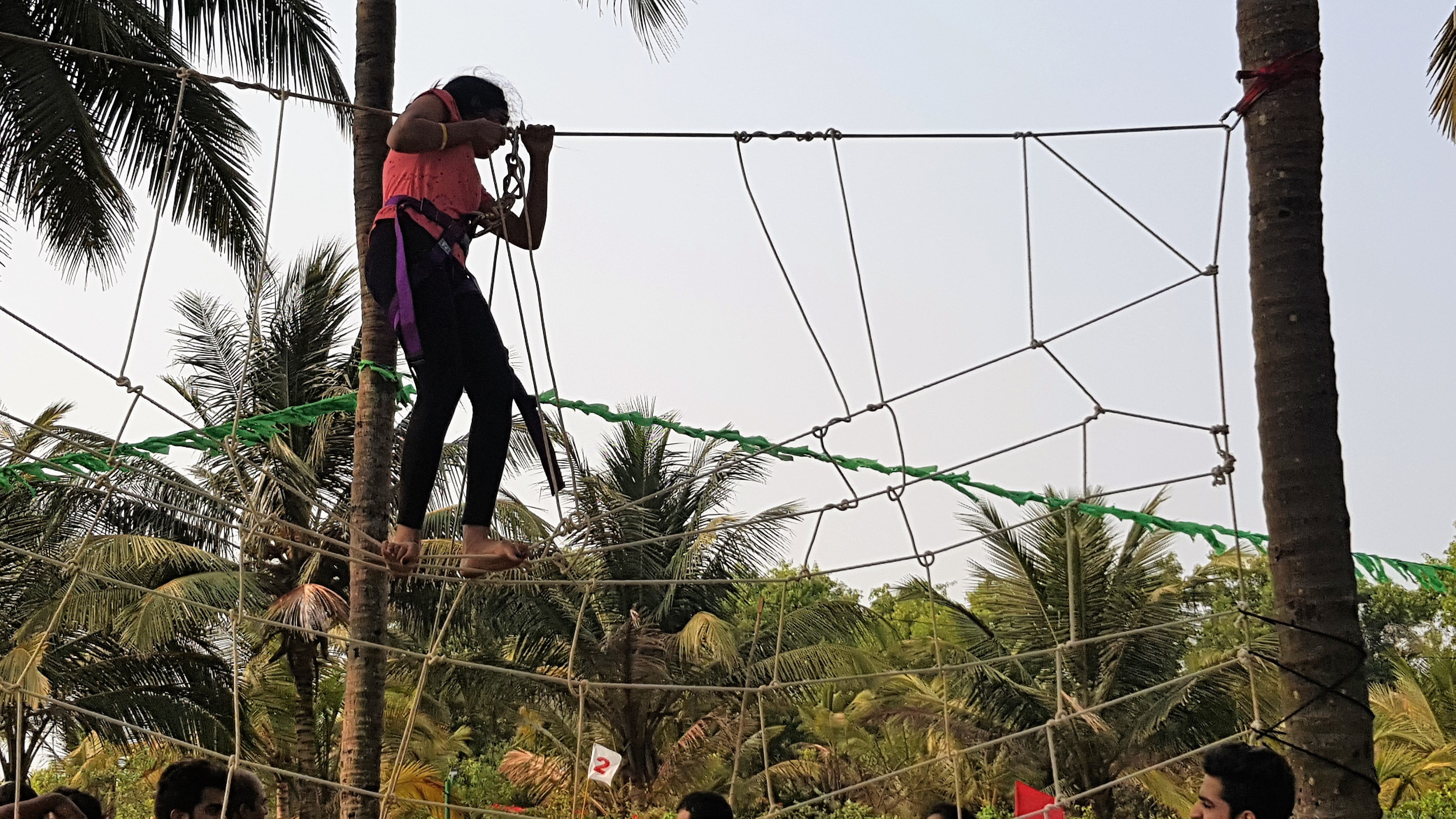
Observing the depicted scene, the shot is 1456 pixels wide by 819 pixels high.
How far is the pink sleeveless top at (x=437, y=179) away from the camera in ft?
10.9

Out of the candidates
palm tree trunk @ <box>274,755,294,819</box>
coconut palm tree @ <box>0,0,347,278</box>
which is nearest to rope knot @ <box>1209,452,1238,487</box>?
coconut palm tree @ <box>0,0,347,278</box>

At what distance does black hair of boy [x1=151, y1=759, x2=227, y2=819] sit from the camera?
2807mm

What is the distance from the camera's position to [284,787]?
14.3 meters

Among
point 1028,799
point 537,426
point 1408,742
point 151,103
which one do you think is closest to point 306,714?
point 151,103

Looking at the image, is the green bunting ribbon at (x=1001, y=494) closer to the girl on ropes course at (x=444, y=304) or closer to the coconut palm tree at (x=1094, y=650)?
the girl on ropes course at (x=444, y=304)

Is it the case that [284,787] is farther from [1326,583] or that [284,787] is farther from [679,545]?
[1326,583]

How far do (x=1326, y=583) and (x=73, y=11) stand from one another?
24.4 ft

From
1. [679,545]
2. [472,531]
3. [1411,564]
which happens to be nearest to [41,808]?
[472,531]

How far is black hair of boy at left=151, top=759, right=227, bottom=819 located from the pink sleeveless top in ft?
3.98

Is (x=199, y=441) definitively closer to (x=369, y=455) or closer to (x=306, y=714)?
(x=369, y=455)

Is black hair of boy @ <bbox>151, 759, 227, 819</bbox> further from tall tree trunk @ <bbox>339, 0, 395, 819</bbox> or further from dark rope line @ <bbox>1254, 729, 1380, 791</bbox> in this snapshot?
tall tree trunk @ <bbox>339, 0, 395, 819</bbox>

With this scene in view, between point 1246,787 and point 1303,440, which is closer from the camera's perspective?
point 1246,787

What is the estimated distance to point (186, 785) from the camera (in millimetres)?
2840

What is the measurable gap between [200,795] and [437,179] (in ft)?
4.59
